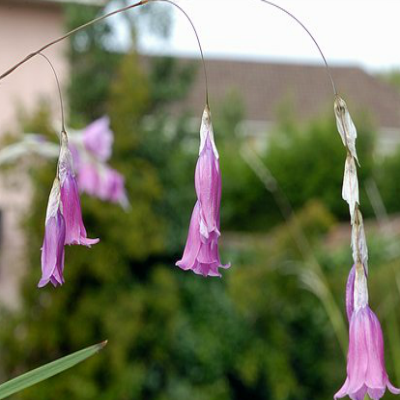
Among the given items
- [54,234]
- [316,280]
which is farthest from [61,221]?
[316,280]

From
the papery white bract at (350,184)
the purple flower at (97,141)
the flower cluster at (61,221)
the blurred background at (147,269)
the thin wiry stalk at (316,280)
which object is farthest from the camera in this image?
the blurred background at (147,269)

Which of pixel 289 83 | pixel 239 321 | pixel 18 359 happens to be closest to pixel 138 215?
pixel 18 359

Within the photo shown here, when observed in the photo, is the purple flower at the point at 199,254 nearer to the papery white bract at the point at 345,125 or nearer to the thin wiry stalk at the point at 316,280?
the papery white bract at the point at 345,125

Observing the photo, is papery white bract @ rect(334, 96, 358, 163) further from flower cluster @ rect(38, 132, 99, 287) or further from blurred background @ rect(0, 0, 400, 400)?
blurred background @ rect(0, 0, 400, 400)

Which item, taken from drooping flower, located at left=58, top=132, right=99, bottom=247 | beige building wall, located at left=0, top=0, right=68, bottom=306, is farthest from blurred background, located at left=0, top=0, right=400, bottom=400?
drooping flower, located at left=58, top=132, right=99, bottom=247

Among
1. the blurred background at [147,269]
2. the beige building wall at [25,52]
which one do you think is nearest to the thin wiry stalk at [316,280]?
the blurred background at [147,269]

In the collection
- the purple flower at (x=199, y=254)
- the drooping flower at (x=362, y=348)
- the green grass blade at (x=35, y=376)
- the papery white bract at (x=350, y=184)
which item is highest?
the papery white bract at (x=350, y=184)

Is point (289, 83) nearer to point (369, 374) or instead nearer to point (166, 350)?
Answer: point (166, 350)
